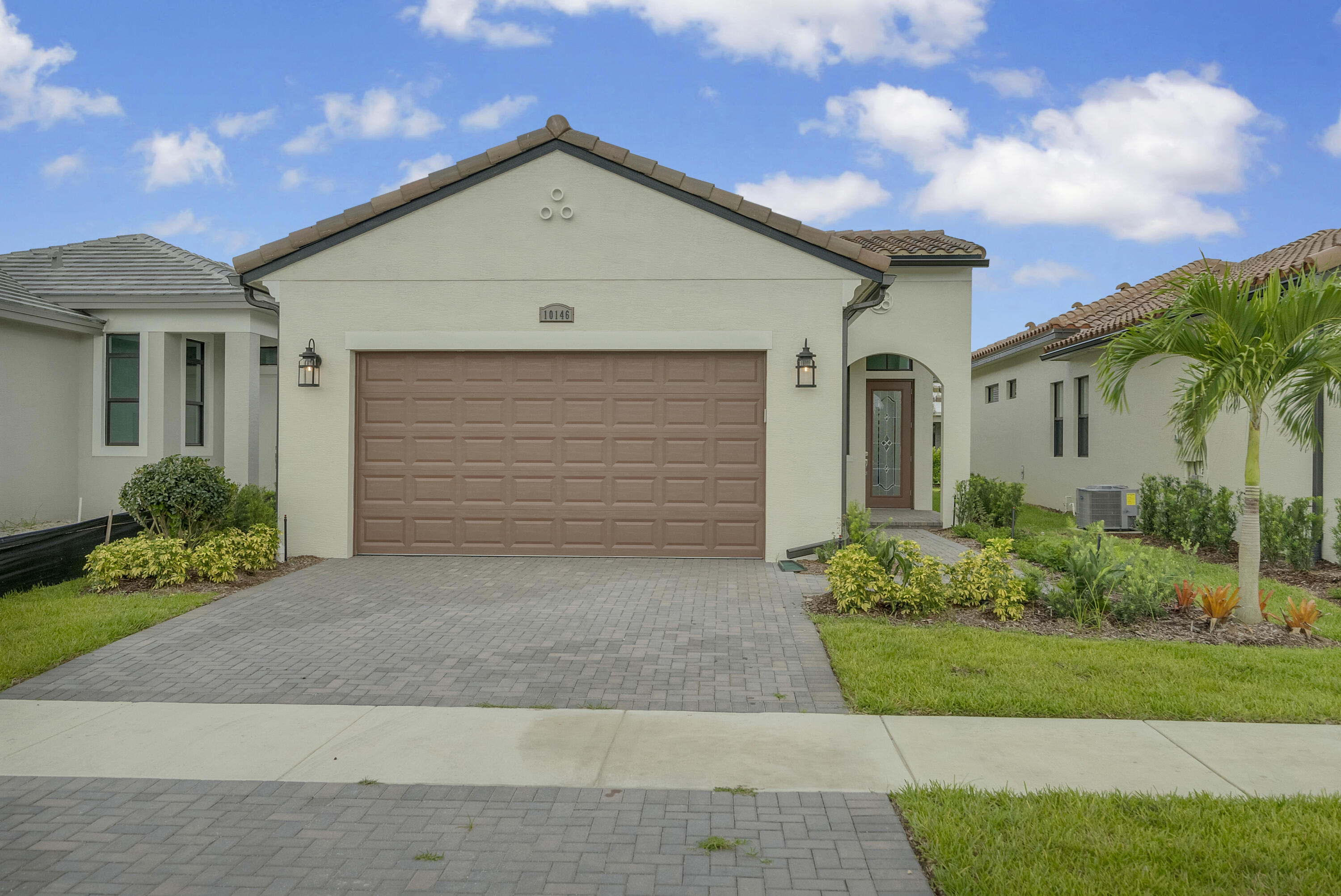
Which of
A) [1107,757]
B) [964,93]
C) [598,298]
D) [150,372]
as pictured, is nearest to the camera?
[1107,757]

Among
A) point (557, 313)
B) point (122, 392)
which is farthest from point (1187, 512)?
point (122, 392)

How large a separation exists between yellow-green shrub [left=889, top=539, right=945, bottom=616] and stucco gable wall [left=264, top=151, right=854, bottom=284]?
430cm

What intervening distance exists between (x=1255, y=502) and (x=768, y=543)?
513 cm

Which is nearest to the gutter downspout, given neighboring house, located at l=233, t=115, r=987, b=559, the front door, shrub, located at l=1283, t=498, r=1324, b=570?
neighboring house, located at l=233, t=115, r=987, b=559

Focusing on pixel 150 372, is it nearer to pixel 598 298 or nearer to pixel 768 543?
pixel 598 298

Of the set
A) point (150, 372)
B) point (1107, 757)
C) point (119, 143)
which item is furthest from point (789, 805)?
point (119, 143)

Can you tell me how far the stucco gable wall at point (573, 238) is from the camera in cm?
1063

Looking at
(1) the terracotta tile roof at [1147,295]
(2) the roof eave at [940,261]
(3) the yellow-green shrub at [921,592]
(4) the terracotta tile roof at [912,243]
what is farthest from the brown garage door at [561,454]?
(1) the terracotta tile roof at [1147,295]

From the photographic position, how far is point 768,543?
35.3ft

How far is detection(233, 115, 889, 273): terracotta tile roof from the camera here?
10461mm

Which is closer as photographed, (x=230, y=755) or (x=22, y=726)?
(x=230, y=755)

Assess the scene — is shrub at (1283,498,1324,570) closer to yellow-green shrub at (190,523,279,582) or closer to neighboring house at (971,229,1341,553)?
neighboring house at (971,229,1341,553)

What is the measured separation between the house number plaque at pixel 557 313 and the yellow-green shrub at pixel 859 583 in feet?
15.4

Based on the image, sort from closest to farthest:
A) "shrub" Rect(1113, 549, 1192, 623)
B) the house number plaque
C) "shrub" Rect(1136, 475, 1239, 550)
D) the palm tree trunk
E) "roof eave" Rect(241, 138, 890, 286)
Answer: the palm tree trunk < "shrub" Rect(1113, 549, 1192, 623) < "roof eave" Rect(241, 138, 890, 286) < the house number plaque < "shrub" Rect(1136, 475, 1239, 550)
